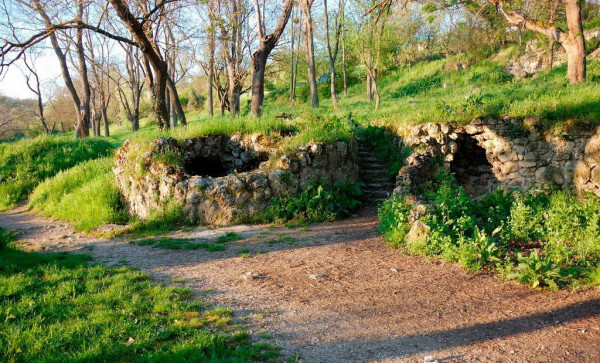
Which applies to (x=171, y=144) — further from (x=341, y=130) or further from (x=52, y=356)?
(x=52, y=356)

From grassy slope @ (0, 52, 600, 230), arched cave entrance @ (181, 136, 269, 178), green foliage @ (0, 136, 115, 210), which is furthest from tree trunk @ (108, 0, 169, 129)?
green foliage @ (0, 136, 115, 210)

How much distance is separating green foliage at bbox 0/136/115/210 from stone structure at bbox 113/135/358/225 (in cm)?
544

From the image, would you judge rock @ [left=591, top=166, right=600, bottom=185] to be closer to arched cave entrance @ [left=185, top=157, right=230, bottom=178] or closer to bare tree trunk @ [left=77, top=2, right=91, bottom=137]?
arched cave entrance @ [left=185, top=157, right=230, bottom=178]

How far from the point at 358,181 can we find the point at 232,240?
15.5 feet

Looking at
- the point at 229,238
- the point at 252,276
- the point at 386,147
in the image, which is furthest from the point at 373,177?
the point at 252,276

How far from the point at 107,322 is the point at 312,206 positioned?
6.04 m

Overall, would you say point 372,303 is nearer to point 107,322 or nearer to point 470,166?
point 107,322

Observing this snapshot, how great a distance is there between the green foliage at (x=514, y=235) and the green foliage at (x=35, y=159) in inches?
528

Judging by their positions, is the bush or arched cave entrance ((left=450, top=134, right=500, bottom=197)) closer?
arched cave entrance ((left=450, top=134, right=500, bottom=197))

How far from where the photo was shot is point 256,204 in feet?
31.5

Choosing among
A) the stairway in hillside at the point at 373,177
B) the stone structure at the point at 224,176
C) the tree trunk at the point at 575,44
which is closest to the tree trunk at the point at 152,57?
the stone structure at the point at 224,176

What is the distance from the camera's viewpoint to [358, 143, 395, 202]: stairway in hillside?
11152mm

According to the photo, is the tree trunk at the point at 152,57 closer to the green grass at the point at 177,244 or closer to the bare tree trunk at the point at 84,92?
the green grass at the point at 177,244

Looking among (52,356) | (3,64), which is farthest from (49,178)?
(52,356)
